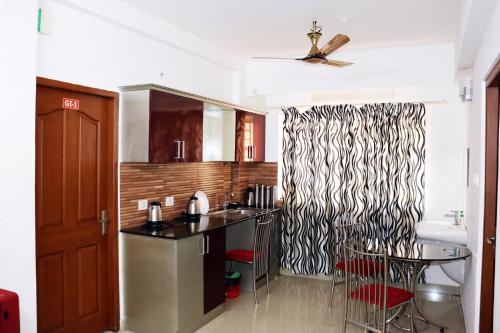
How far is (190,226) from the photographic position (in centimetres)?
389

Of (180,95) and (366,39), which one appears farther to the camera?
(366,39)

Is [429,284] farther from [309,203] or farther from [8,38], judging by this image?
[8,38]

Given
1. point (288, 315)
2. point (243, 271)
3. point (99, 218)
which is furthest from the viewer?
point (243, 271)

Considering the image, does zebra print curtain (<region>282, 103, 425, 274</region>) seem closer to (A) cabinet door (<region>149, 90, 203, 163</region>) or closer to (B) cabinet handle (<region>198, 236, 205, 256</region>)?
(A) cabinet door (<region>149, 90, 203, 163</region>)

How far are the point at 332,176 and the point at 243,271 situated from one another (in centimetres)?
159

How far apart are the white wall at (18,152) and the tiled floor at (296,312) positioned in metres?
1.63

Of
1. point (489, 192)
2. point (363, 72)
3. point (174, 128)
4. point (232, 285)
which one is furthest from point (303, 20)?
point (232, 285)

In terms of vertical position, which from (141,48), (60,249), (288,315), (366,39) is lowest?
(288,315)

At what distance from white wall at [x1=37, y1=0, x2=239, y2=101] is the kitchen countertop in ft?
4.21

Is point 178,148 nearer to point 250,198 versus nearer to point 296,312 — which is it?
point 250,198

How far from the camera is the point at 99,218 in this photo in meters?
3.46

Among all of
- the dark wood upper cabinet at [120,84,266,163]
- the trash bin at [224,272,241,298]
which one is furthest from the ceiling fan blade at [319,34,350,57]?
the trash bin at [224,272,241,298]

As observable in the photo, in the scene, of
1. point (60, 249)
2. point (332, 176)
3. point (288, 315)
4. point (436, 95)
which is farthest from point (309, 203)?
point (60, 249)

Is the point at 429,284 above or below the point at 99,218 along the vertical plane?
below
